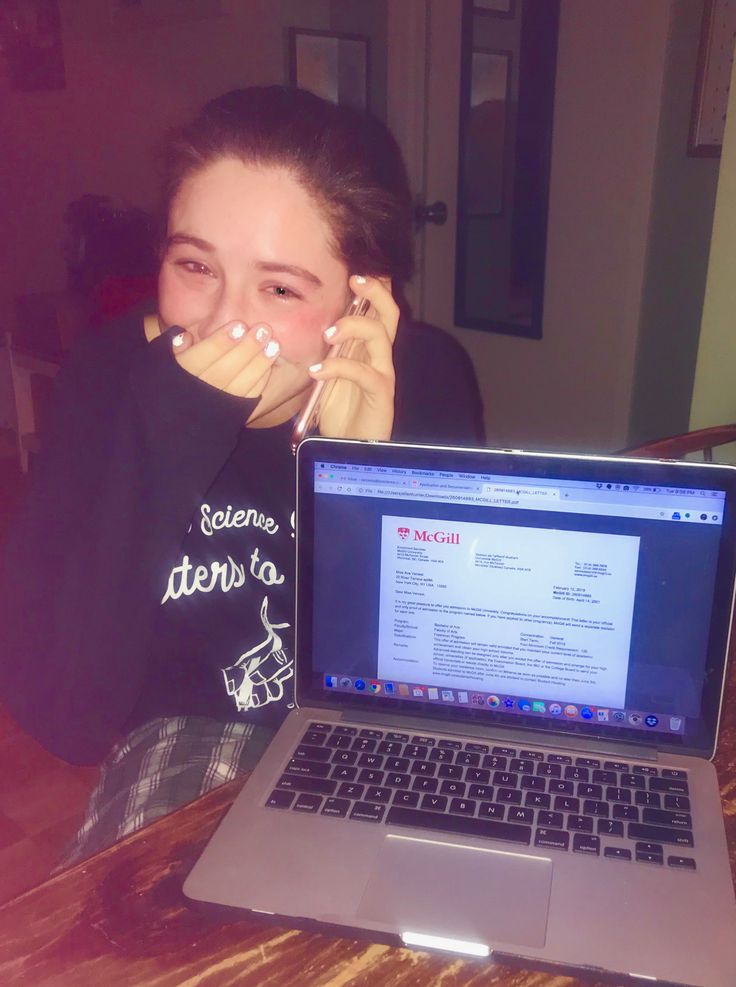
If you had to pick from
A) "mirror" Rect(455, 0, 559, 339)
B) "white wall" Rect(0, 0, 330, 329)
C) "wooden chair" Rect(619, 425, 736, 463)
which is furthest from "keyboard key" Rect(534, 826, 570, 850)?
"white wall" Rect(0, 0, 330, 329)

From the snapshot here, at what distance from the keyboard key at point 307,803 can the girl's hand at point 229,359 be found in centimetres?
38

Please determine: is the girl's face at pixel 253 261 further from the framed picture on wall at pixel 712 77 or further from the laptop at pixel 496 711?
the framed picture on wall at pixel 712 77

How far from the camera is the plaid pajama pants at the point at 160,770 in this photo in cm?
80

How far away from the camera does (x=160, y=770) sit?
2.77 feet

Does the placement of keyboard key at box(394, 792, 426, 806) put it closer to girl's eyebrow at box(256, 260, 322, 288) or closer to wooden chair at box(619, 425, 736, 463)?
girl's eyebrow at box(256, 260, 322, 288)

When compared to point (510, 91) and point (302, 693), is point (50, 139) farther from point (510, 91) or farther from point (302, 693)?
point (302, 693)

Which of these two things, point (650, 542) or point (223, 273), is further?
point (223, 273)

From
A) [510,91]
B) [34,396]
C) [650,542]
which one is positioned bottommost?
[34,396]

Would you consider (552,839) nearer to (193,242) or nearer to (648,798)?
(648,798)

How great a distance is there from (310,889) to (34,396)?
2.94 m

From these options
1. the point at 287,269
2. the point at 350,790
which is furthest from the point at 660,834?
the point at 287,269

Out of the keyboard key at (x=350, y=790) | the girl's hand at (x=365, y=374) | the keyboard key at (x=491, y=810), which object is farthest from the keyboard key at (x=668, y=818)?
the girl's hand at (x=365, y=374)

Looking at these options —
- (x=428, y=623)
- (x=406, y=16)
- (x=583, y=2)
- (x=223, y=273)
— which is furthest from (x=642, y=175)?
(x=428, y=623)

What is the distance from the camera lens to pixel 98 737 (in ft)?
2.75
